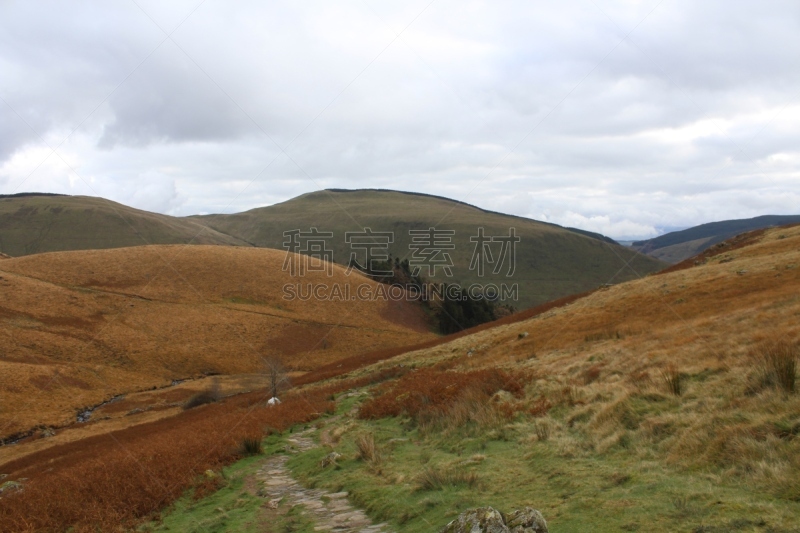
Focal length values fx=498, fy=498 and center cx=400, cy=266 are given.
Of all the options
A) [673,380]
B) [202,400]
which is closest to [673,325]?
[673,380]

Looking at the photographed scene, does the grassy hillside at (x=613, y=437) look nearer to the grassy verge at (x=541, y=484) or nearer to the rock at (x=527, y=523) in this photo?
the grassy verge at (x=541, y=484)

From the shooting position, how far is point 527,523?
520cm

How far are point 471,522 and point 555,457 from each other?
12.9 ft

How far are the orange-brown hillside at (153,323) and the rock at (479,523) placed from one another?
115 ft

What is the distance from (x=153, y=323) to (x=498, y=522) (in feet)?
197

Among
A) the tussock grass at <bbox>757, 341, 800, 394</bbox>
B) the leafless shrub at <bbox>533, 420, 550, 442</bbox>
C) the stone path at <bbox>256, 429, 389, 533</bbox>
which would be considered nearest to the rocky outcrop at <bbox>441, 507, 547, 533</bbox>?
the stone path at <bbox>256, 429, 389, 533</bbox>

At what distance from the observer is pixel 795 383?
320 inches

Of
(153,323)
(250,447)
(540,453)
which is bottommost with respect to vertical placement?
(250,447)

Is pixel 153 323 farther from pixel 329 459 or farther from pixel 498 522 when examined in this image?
pixel 498 522

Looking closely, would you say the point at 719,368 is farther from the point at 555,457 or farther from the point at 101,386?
the point at 101,386

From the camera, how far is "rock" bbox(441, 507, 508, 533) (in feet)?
16.6

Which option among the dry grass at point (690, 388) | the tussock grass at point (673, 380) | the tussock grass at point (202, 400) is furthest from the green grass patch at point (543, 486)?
the tussock grass at point (202, 400)

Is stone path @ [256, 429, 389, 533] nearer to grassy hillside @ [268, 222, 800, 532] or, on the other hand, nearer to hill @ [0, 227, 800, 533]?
hill @ [0, 227, 800, 533]

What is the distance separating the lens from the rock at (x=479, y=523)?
5.06 metres
